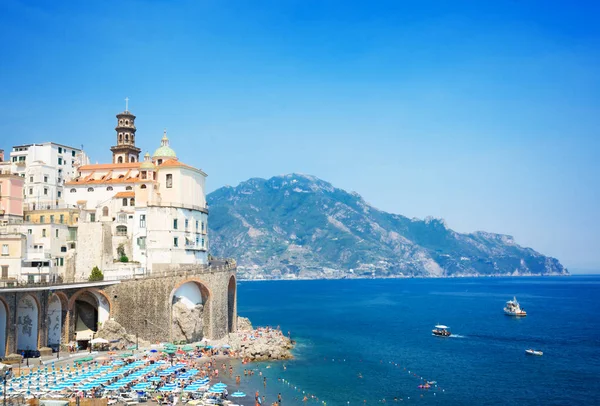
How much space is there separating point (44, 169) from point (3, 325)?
36.2 meters

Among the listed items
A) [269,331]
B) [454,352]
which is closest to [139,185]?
[269,331]

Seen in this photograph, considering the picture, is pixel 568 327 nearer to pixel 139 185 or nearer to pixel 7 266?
pixel 139 185

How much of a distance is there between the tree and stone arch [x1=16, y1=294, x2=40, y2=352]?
30.7 ft

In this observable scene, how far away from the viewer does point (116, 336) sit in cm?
6838

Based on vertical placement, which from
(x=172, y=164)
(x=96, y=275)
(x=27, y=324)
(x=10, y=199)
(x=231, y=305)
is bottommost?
(x=231, y=305)

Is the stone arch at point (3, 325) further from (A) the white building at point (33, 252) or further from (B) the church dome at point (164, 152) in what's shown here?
(B) the church dome at point (164, 152)

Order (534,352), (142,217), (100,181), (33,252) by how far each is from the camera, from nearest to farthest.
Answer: (33,252) → (142,217) → (534,352) → (100,181)

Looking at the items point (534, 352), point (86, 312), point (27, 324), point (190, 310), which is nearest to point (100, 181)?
point (86, 312)

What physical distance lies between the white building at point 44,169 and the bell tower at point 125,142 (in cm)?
675

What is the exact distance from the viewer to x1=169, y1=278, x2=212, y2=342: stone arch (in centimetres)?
7200

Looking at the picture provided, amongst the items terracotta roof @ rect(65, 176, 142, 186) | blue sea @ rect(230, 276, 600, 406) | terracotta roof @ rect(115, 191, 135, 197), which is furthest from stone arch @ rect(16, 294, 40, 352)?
terracotta roof @ rect(65, 176, 142, 186)

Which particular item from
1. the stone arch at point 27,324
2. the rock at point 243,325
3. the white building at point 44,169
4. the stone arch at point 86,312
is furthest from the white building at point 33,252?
the rock at point 243,325

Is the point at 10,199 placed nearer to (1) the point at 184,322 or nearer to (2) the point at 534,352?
(1) the point at 184,322

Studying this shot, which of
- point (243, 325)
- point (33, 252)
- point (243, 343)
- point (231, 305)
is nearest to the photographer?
point (33, 252)
